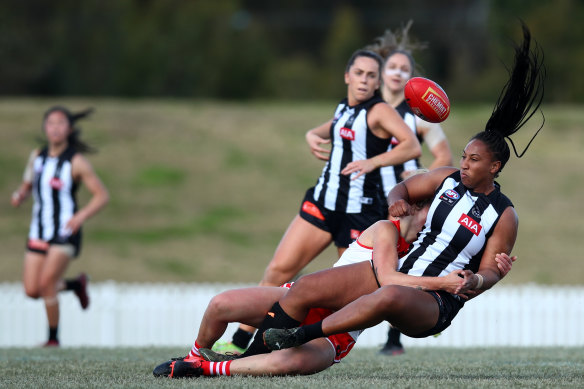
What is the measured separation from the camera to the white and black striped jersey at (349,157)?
7.06 m

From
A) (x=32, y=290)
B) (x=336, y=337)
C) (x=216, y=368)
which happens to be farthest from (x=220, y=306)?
(x=32, y=290)

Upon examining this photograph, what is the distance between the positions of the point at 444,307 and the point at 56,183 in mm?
5459

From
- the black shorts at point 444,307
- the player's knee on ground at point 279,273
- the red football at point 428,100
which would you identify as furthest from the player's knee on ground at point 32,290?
the black shorts at point 444,307

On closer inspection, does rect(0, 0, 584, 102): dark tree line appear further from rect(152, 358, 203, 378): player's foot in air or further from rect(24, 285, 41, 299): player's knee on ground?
rect(152, 358, 203, 378): player's foot in air

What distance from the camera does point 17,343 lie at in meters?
13.4

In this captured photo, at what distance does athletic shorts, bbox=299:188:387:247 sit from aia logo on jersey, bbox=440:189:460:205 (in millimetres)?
1641

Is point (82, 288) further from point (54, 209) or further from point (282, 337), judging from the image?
point (282, 337)

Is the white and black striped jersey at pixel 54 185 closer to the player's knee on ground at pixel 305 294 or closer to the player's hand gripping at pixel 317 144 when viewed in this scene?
the player's hand gripping at pixel 317 144

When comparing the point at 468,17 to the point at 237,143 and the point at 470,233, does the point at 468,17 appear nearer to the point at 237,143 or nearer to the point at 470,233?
the point at 237,143

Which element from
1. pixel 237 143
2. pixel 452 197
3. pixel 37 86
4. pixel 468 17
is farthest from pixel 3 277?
pixel 468 17

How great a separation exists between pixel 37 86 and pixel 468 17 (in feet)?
76.4

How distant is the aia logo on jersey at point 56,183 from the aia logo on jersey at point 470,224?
17.6 ft

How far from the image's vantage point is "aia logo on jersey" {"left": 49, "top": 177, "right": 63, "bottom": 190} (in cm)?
952

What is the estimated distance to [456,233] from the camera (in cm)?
535
